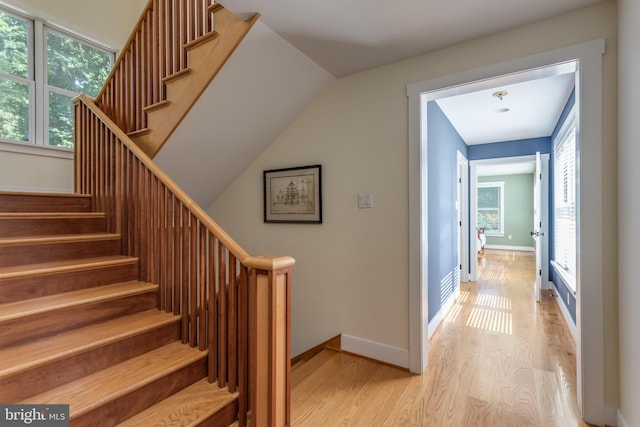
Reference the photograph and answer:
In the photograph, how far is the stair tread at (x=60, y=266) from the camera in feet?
5.22

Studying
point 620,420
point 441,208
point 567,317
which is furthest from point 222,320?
point 567,317

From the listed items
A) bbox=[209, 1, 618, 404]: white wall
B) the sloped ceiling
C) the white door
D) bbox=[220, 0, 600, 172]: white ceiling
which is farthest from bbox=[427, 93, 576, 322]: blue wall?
the sloped ceiling

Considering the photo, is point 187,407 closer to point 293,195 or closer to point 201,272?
point 201,272

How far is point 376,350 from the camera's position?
240 centimetres

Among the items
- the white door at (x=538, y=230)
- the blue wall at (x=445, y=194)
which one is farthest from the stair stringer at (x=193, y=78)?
the white door at (x=538, y=230)

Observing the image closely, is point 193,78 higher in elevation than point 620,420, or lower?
higher

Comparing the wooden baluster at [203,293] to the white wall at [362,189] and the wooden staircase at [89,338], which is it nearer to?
the wooden staircase at [89,338]

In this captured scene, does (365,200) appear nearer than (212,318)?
No

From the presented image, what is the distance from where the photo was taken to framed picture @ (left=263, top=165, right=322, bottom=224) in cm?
272

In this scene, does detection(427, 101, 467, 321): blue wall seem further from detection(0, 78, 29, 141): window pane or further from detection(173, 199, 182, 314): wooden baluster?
detection(0, 78, 29, 141): window pane

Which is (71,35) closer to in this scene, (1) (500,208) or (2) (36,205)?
(2) (36,205)

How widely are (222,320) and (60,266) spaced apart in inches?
40.5

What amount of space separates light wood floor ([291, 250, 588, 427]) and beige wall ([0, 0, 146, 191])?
10.9 ft

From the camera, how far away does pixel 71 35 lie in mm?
3492
